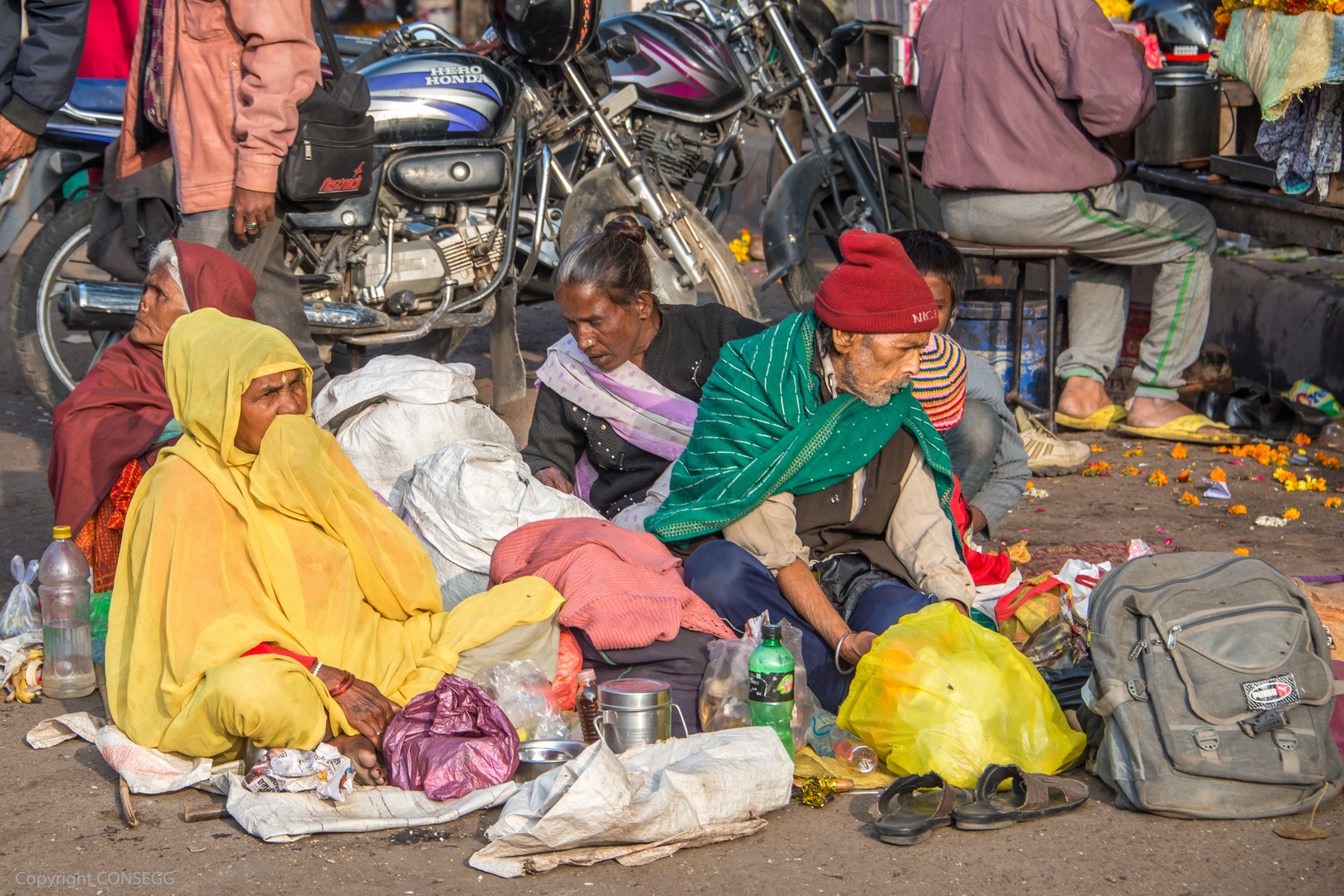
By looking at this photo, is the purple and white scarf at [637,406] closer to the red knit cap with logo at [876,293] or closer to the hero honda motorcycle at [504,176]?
the red knit cap with logo at [876,293]

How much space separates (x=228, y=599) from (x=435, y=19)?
10.9 m

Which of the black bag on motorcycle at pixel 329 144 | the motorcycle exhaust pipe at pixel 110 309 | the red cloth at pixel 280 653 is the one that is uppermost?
the black bag on motorcycle at pixel 329 144

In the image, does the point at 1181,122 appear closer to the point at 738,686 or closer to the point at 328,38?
the point at 328,38

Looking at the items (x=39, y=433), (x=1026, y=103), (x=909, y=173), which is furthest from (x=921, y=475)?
(x=39, y=433)

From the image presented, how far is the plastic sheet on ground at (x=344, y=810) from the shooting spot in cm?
271

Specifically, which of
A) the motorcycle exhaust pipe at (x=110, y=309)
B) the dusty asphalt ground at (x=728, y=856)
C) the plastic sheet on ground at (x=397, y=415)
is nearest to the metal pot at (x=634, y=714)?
the dusty asphalt ground at (x=728, y=856)

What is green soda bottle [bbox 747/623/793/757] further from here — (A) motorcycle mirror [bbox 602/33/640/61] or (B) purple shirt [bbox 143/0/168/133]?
(A) motorcycle mirror [bbox 602/33/640/61]

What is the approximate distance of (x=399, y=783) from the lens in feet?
9.52

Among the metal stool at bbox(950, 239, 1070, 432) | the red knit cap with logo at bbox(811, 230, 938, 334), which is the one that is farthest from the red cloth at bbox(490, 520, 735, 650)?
the metal stool at bbox(950, 239, 1070, 432)

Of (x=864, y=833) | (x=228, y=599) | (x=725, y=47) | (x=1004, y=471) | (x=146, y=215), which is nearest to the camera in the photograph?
(x=864, y=833)

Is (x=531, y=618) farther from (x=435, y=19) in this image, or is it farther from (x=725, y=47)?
(x=435, y=19)

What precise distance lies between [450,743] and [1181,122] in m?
5.10

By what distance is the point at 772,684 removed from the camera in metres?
2.98

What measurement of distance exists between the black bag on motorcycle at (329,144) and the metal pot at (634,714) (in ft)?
7.99
